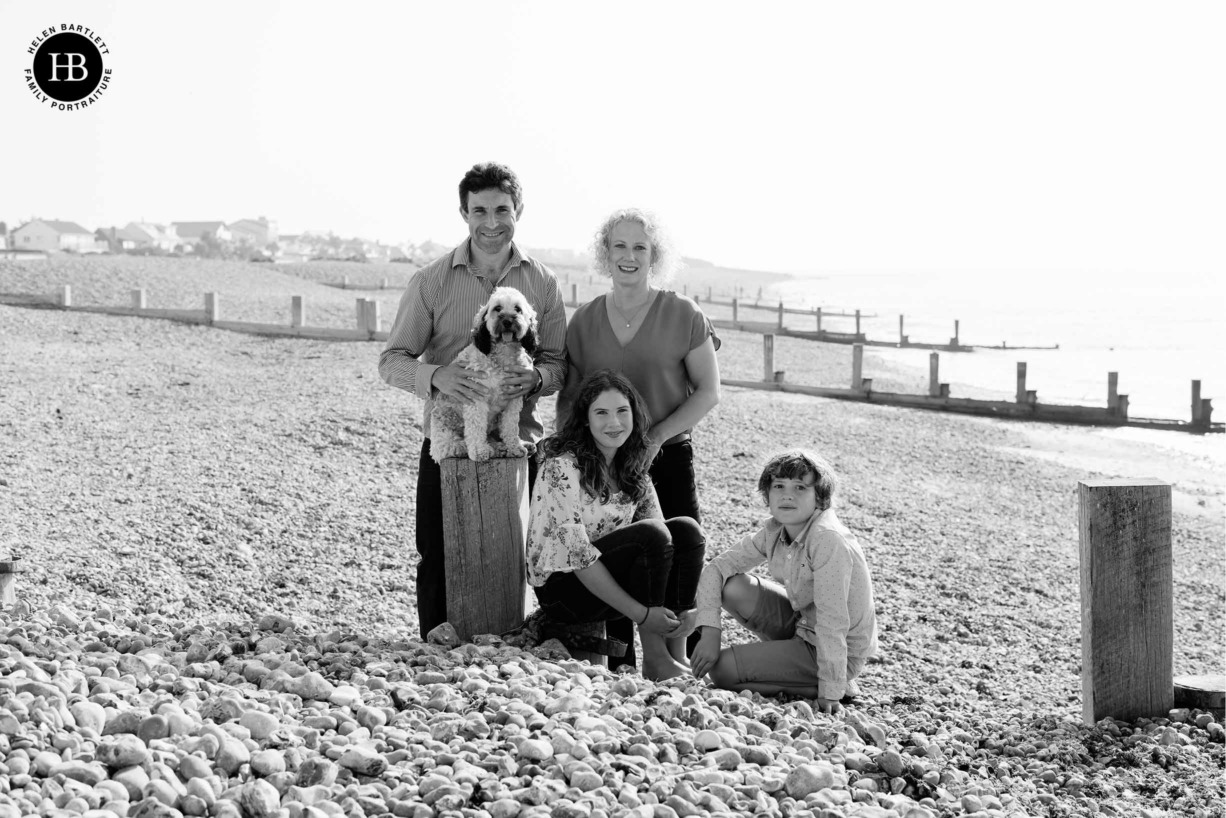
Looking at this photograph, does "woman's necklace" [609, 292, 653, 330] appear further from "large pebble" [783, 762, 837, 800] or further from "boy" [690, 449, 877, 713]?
"large pebble" [783, 762, 837, 800]

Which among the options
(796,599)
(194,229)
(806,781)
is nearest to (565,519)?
(796,599)

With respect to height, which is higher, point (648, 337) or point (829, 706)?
point (648, 337)

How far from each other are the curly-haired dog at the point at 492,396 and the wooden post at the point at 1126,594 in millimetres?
2535

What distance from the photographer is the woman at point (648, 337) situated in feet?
16.8

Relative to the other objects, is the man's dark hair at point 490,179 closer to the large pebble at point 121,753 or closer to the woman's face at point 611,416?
the woman's face at point 611,416

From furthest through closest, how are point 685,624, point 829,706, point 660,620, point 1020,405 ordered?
point 1020,405, point 685,624, point 660,620, point 829,706

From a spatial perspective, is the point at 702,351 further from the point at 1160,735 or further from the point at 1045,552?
the point at 1045,552

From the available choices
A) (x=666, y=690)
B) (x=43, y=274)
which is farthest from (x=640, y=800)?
(x=43, y=274)

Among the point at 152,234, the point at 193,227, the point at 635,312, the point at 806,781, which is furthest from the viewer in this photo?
the point at 193,227

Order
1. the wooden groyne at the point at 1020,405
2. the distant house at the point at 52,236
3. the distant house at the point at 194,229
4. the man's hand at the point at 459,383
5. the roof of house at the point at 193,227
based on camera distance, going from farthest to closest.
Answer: the roof of house at the point at 193,227 < the distant house at the point at 194,229 < the distant house at the point at 52,236 < the wooden groyne at the point at 1020,405 < the man's hand at the point at 459,383

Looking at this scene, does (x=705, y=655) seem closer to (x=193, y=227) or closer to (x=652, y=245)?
(x=652, y=245)

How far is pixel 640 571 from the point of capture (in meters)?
4.88

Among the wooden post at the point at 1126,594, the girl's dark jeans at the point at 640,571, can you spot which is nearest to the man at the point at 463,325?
the girl's dark jeans at the point at 640,571

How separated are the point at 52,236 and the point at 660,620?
397 ft
